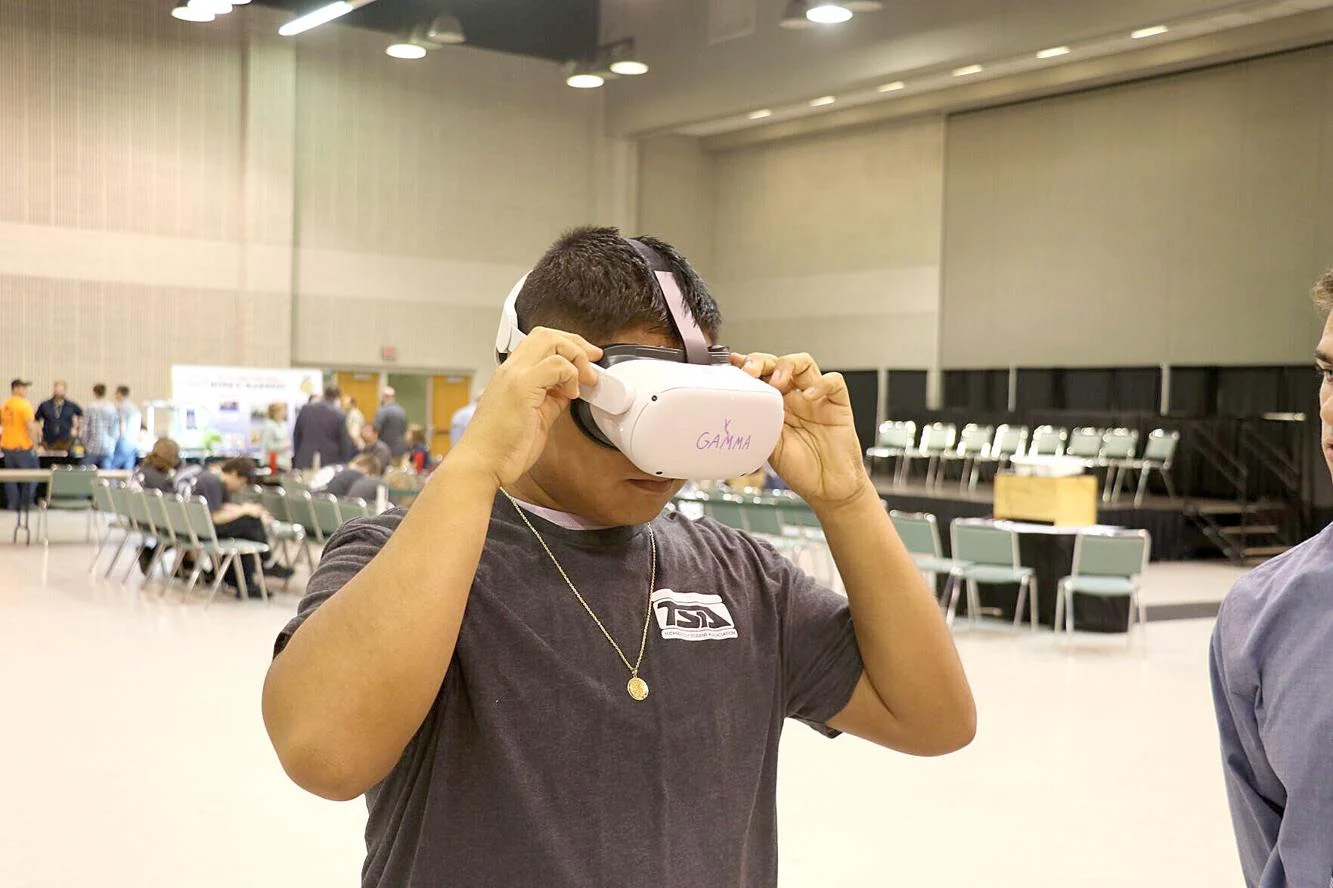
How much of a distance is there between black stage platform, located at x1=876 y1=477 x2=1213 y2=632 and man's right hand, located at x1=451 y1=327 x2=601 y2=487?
8.65 metres

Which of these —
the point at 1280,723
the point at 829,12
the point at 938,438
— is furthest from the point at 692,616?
the point at 938,438

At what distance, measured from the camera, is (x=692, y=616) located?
133 centimetres

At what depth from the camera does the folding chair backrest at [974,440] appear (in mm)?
17109

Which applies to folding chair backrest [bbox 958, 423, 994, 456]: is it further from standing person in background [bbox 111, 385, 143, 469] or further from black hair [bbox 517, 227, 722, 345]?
black hair [bbox 517, 227, 722, 345]

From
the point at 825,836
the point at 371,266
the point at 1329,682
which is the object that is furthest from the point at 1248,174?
the point at 1329,682

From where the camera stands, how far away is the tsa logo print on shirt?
Result: 131 cm

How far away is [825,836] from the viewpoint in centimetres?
474

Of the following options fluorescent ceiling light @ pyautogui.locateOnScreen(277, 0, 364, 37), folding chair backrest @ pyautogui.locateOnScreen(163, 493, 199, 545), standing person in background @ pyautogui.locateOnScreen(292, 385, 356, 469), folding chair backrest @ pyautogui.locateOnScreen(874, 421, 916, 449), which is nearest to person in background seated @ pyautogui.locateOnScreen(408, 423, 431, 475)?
standing person in background @ pyautogui.locateOnScreen(292, 385, 356, 469)

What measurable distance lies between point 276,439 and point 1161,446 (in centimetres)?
1049

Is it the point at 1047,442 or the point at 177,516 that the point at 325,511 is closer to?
the point at 177,516

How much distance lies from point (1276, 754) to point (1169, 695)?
20.8ft

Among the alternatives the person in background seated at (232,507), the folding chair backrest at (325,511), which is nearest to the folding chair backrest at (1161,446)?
the folding chair backrest at (325,511)

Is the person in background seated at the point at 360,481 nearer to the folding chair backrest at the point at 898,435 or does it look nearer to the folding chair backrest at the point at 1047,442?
the folding chair backrest at the point at 1047,442

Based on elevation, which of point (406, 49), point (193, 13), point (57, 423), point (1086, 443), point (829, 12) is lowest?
point (57, 423)
